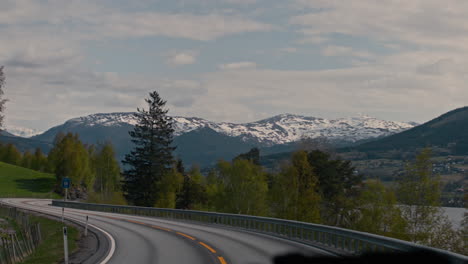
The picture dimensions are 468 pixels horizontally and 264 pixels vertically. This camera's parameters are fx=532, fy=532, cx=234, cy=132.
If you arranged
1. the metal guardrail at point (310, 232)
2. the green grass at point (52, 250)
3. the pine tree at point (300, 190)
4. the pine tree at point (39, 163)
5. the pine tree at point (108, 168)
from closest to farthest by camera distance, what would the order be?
the metal guardrail at point (310, 232) → the green grass at point (52, 250) → the pine tree at point (300, 190) → the pine tree at point (108, 168) → the pine tree at point (39, 163)

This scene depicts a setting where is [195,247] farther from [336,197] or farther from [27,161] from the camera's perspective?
[27,161]

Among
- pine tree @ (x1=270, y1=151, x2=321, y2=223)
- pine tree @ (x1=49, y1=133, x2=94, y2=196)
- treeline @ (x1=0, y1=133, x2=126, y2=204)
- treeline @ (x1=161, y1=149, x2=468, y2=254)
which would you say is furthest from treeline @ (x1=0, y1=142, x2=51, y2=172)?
pine tree @ (x1=270, y1=151, x2=321, y2=223)

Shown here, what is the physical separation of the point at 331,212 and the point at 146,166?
2566 centimetres

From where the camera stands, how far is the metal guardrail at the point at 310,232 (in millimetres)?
15680

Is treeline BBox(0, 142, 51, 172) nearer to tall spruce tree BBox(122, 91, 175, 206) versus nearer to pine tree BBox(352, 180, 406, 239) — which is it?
tall spruce tree BBox(122, 91, 175, 206)

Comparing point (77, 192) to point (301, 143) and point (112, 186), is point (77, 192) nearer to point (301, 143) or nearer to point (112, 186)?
point (112, 186)

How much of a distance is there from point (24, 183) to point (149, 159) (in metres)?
53.8

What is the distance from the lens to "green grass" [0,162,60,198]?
105300 millimetres

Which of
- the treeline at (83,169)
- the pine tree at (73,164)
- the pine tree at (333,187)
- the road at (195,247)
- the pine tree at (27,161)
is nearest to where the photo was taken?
the road at (195,247)

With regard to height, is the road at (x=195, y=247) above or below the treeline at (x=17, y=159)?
below

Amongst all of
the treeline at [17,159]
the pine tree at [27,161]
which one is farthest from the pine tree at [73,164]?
the pine tree at [27,161]

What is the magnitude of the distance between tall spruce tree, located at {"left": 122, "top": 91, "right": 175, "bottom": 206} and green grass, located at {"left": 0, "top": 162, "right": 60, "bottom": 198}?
37.2m

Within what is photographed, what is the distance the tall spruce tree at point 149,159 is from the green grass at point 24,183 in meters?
37.2

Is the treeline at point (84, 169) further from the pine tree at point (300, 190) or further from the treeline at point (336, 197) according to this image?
the pine tree at point (300, 190)
